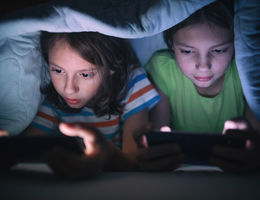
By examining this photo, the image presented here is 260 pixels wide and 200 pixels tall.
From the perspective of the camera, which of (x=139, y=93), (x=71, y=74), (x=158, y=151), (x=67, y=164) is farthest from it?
(x=139, y=93)

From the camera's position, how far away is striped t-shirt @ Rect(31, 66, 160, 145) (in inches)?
32.0

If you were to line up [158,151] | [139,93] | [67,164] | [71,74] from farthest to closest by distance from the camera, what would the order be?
1. [139,93]
2. [71,74]
3. [158,151]
4. [67,164]

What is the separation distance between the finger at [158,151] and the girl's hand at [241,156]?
0.09 metres

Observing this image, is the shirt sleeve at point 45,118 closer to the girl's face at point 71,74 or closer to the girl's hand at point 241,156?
the girl's face at point 71,74

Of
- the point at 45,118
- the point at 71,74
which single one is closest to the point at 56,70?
the point at 71,74

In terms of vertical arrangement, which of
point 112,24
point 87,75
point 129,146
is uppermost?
point 112,24

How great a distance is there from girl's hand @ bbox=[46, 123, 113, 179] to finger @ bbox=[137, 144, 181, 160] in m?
0.09

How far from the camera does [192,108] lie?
848mm

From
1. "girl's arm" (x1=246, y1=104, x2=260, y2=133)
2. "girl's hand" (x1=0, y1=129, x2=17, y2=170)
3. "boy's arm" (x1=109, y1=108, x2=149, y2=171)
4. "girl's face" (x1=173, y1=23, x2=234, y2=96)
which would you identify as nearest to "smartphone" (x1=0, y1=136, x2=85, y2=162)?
"girl's hand" (x1=0, y1=129, x2=17, y2=170)

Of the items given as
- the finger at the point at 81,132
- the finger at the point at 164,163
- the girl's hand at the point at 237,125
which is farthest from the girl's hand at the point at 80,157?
the girl's hand at the point at 237,125

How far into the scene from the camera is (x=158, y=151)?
0.58m

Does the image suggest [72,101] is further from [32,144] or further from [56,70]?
[32,144]

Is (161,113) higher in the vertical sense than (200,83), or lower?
lower

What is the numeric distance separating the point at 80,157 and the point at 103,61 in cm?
34
